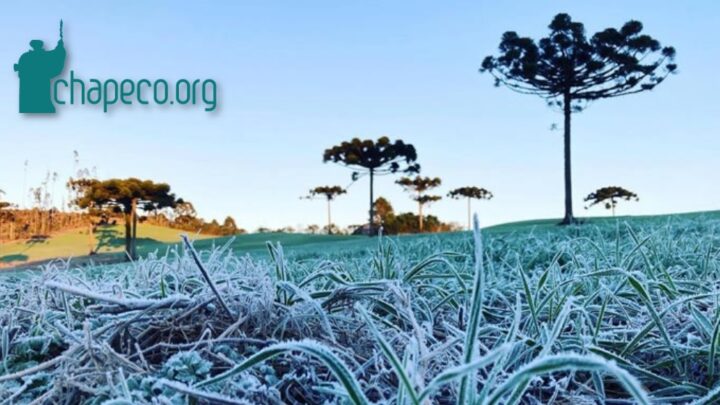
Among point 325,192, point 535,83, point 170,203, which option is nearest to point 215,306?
point 535,83

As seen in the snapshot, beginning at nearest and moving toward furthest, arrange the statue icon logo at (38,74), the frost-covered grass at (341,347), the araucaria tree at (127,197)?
the frost-covered grass at (341,347), the statue icon logo at (38,74), the araucaria tree at (127,197)

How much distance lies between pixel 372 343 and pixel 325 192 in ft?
87.5

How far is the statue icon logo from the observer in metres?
10.4

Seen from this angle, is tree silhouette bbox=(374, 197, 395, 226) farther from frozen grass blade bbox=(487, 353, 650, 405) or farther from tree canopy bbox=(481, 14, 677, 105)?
frozen grass blade bbox=(487, 353, 650, 405)

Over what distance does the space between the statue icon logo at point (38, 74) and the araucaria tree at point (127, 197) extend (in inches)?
207

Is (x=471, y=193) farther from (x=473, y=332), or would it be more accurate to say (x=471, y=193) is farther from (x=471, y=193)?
(x=473, y=332)

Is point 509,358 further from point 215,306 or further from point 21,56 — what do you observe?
point 21,56

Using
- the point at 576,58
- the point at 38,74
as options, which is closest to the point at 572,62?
the point at 576,58

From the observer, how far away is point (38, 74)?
10508 mm

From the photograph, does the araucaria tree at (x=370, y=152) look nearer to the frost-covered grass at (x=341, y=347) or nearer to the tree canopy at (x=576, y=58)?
the tree canopy at (x=576, y=58)

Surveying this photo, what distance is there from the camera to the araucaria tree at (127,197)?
1611 centimetres

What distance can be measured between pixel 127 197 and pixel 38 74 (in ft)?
20.3

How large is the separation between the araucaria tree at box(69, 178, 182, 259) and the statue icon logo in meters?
5.25

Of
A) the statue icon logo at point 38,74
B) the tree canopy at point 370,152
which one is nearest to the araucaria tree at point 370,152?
the tree canopy at point 370,152
